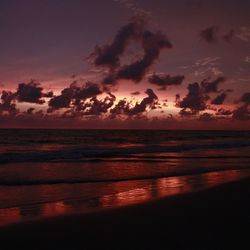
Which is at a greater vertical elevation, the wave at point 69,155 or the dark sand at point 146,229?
the dark sand at point 146,229

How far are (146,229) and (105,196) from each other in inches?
172

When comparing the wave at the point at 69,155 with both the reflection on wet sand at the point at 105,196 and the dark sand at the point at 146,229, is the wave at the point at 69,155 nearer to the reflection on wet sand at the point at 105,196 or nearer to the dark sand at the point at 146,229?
the reflection on wet sand at the point at 105,196

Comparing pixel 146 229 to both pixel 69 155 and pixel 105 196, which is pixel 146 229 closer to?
pixel 105 196

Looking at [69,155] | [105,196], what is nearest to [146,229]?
[105,196]

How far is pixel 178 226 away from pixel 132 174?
11113 mm

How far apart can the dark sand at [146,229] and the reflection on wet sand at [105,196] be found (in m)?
Result: 0.74

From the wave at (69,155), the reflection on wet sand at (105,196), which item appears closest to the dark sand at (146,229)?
the reflection on wet sand at (105,196)

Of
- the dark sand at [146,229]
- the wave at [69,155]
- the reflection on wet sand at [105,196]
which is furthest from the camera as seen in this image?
the wave at [69,155]

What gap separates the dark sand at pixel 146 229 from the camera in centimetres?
674

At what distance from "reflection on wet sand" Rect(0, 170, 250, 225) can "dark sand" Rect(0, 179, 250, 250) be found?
74cm

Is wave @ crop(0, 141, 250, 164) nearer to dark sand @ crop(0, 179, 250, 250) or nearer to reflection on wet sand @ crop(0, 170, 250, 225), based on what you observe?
reflection on wet sand @ crop(0, 170, 250, 225)

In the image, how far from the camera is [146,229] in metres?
7.64

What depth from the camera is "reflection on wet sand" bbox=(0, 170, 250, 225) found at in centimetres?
933

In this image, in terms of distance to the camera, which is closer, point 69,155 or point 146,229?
point 146,229
